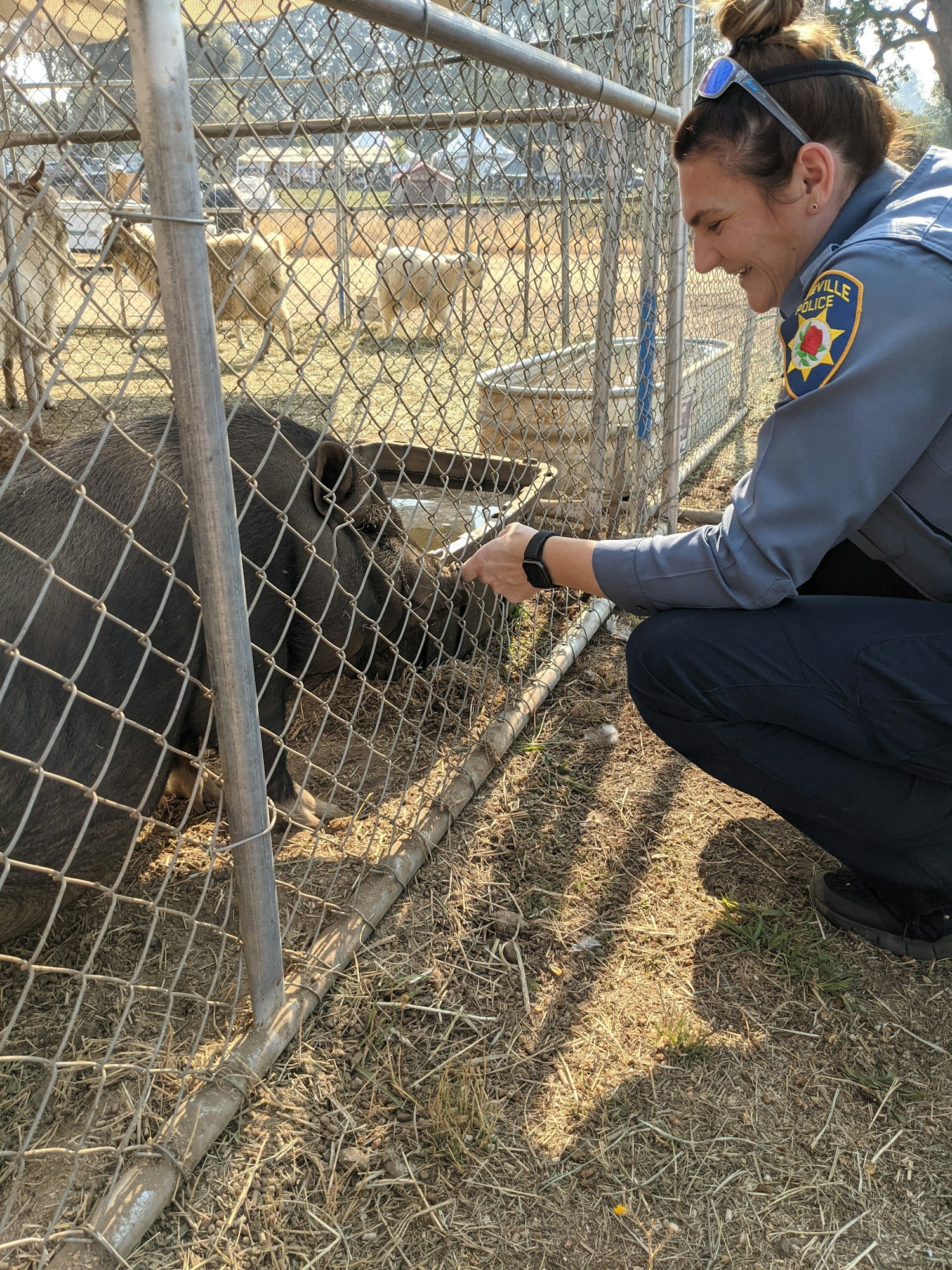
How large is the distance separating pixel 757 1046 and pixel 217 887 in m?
1.42

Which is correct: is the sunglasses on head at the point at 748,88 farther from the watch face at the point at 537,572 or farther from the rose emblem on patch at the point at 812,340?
the watch face at the point at 537,572

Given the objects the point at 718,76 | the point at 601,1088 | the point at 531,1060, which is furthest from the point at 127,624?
the point at 718,76

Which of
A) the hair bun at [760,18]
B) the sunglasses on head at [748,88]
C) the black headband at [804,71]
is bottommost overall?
the sunglasses on head at [748,88]

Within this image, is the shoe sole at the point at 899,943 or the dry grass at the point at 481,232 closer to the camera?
the dry grass at the point at 481,232

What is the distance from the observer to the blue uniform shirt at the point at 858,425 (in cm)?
170

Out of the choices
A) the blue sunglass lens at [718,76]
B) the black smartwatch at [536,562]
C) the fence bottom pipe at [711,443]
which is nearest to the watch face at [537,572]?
the black smartwatch at [536,562]

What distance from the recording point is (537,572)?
2.25 m

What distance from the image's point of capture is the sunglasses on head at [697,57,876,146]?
5.99 feet

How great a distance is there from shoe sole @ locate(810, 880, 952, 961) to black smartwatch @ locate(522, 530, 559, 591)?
3.64 ft

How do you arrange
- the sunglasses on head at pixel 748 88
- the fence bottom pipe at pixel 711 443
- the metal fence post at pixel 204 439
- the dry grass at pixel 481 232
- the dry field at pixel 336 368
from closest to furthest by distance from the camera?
the metal fence post at pixel 204 439, the sunglasses on head at pixel 748 88, the dry grass at pixel 481 232, the dry field at pixel 336 368, the fence bottom pipe at pixel 711 443

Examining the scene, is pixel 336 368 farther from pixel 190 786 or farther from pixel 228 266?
pixel 190 786

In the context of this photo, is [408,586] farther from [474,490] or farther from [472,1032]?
[472,1032]

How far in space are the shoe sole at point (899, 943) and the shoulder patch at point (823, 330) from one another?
133 cm

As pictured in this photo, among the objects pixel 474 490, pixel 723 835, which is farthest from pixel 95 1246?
pixel 474 490
